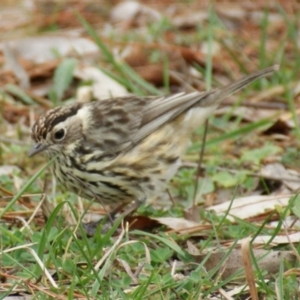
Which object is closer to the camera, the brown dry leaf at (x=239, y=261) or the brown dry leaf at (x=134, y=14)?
the brown dry leaf at (x=239, y=261)

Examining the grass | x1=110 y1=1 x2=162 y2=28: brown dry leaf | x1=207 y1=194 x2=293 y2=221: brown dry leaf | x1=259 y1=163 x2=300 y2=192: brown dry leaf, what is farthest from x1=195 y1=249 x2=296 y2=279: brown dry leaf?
x1=110 y1=1 x2=162 y2=28: brown dry leaf

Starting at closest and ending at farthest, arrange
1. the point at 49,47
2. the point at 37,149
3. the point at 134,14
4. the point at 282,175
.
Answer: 1. the point at 37,149
2. the point at 282,175
3. the point at 49,47
4. the point at 134,14

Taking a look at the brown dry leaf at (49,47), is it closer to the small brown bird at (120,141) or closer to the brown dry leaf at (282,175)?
the small brown bird at (120,141)

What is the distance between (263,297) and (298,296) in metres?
0.18

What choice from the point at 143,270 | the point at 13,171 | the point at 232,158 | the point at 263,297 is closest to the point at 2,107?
the point at 13,171

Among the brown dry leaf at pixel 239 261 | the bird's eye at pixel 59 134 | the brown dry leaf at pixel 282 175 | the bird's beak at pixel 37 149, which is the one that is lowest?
the brown dry leaf at pixel 282 175

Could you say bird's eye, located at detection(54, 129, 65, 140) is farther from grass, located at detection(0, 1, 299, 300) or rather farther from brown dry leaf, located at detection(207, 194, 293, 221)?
brown dry leaf, located at detection(207, 194, 293, 221)

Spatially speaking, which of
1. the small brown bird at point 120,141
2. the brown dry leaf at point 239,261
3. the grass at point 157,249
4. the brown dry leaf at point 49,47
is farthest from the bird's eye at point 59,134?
the brown dry leaf at point 49,47

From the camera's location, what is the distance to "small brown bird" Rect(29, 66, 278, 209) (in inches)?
230

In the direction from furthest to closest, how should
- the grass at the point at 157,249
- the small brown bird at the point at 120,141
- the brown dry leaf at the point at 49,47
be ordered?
the brown dry leaf at the point at 49,47, the small brown bird at the point at 120,141, the grass at the point at 157,249

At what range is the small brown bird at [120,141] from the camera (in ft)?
19.2

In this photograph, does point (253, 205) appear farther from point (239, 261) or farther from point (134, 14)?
point (134, 14)

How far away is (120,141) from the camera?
239 inches

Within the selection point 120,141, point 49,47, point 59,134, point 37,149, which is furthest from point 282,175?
point 49,47
